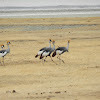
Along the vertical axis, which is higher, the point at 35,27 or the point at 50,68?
the point at 35,27

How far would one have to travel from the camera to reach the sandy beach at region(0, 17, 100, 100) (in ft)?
28.8

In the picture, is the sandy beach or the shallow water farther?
the shallow water

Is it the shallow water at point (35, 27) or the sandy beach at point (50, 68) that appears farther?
the shallow water at point (35, 27)

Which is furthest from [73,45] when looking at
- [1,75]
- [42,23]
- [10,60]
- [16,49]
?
[42,23]

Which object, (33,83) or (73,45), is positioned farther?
(73,45)

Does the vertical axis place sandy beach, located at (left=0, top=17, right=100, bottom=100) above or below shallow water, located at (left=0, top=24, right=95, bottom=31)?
below

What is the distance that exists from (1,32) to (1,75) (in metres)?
8.39

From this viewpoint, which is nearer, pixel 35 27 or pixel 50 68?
pixel 50 68

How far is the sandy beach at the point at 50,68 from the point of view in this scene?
8.77 m

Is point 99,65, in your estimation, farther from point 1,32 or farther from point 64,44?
point 1,32

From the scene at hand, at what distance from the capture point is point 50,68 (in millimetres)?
10930

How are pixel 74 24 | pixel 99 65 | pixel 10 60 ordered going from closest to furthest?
pixel 99 65 < pixel 10 60 < pixel 74 24

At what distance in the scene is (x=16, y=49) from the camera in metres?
13.9

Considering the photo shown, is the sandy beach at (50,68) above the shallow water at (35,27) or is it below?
below
